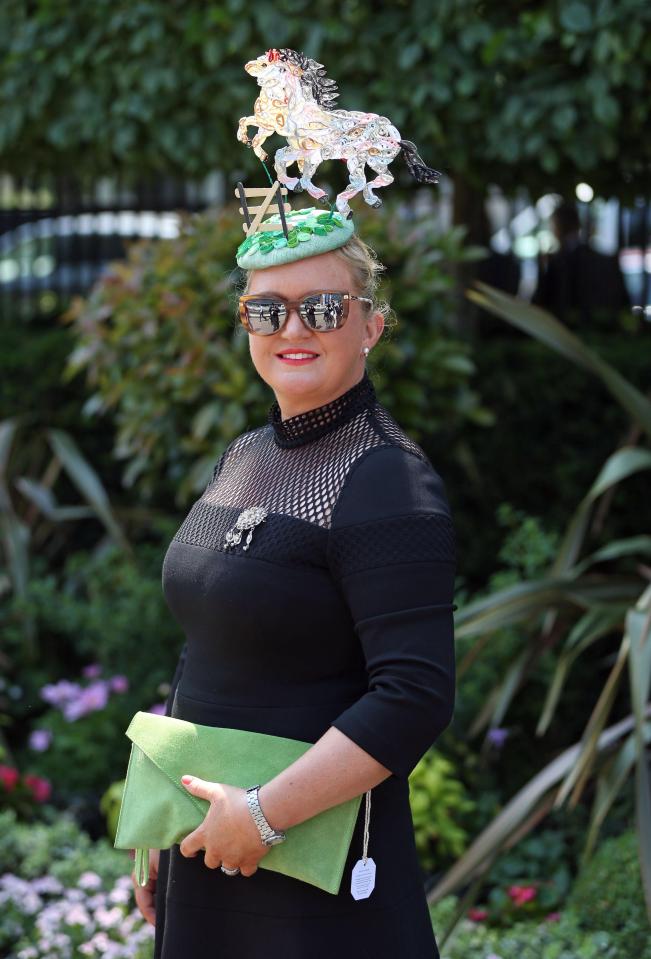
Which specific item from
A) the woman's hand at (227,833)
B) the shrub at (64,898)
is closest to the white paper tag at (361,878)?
the woman's hand at (227,833)

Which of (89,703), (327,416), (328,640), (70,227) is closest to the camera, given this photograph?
(328,640)

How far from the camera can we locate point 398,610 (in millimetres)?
1613

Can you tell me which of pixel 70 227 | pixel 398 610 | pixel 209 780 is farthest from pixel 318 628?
pixel 70 227

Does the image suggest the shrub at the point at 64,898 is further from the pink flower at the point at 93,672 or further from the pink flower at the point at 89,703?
the pink flower at the point at 93,672

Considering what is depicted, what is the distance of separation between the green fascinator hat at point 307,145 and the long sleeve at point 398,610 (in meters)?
0.43

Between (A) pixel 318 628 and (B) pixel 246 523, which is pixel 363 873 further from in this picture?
(B) pixel 246 523

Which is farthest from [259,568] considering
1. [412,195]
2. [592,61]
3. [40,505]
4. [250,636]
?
[412,195]

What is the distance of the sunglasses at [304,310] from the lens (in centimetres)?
179

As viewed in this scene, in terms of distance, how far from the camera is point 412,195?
200 inches

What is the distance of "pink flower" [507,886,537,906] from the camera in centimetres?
312

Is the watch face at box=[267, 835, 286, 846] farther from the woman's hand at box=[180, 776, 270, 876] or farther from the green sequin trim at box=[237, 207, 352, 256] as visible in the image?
the green sequin trim at box=[237, 207, 352, 256]

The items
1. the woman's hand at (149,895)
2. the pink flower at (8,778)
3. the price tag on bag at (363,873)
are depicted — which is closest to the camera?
the price tag on bag at (363,873)

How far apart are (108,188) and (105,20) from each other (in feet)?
7.76

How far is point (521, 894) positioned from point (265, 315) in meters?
1.97
